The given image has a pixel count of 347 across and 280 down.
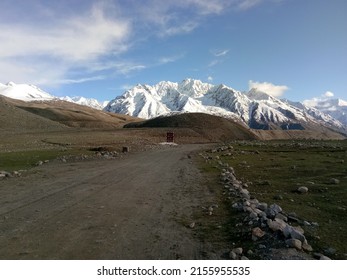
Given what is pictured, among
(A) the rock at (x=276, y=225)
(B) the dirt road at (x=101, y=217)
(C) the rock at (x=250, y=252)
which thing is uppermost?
(A) the rock at (x=276, y=225)

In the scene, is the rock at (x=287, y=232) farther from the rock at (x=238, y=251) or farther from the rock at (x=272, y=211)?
the rock at (x=272, y=211)

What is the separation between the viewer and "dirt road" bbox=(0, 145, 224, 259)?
36.6 ft

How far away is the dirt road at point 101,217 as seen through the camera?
11148 mm

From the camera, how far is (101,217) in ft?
49.9

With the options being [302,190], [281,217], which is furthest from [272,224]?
[302,190]

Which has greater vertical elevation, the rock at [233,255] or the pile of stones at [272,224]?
the pile of stones at [272,224]

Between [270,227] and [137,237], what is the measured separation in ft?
14.4

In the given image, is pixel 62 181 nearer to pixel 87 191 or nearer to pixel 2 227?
pixel 87 191

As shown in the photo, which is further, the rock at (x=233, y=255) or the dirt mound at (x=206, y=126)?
the dirt mound at (x=206, y=126)

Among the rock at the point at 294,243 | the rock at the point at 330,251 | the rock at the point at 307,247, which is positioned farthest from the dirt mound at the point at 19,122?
the rock at the point at 330,251

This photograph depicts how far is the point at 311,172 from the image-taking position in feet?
90.4

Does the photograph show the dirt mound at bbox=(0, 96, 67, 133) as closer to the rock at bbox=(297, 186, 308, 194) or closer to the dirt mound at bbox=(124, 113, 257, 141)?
the dirt mound at bbox=(124, 113, 257, 141)
